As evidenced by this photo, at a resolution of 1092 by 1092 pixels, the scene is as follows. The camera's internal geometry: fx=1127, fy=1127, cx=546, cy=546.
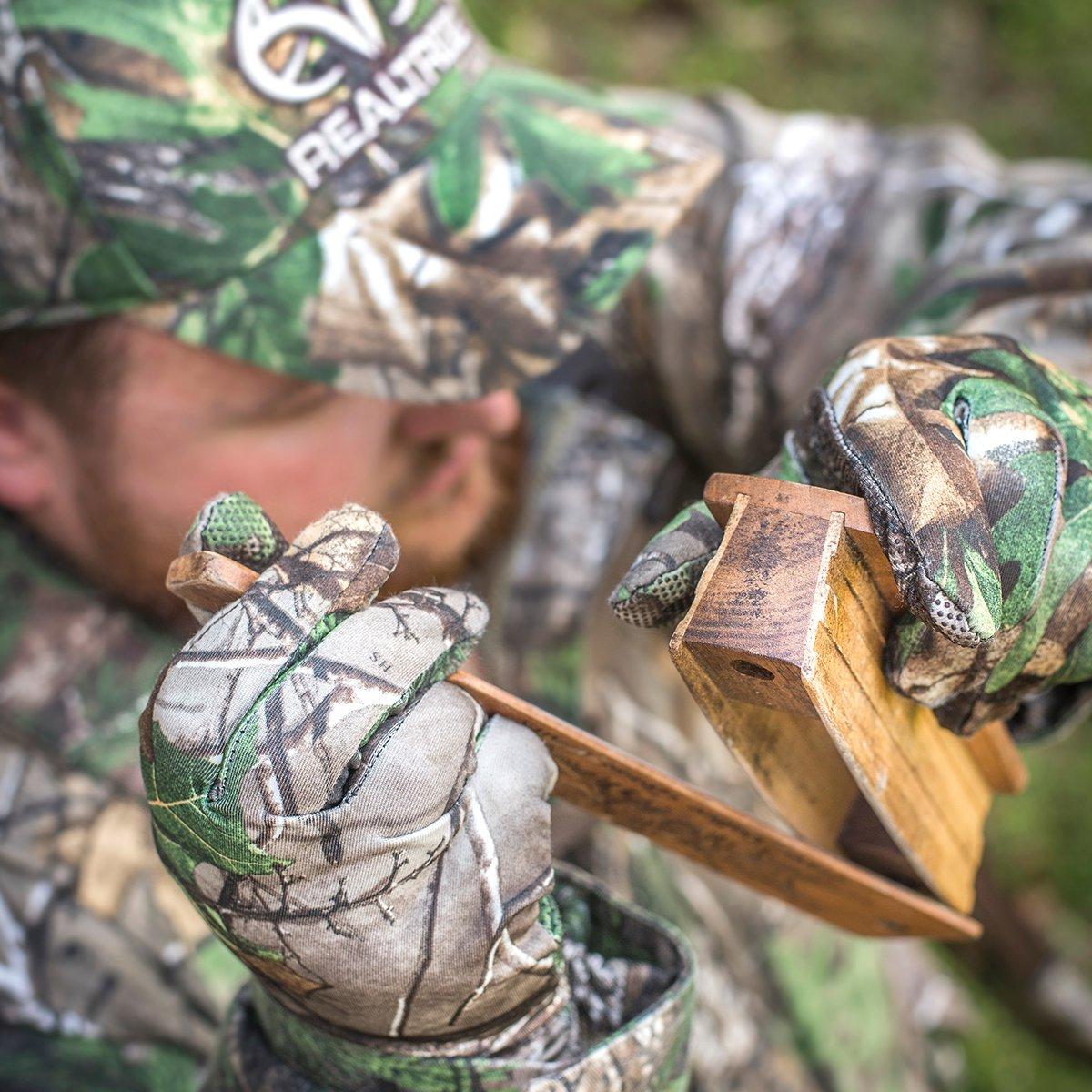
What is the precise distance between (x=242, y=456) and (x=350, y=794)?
0.68 meters

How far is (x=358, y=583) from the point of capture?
2.16 feet

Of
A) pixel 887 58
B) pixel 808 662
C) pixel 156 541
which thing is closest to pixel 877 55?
pixel 887 58

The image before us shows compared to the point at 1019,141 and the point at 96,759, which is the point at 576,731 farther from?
the point at 1019,141

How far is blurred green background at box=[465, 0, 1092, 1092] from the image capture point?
2.82 m

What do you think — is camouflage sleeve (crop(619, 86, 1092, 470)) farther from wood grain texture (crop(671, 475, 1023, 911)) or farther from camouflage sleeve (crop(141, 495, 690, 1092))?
camouflage sleeve (crop(141, 495, 690, 1092))

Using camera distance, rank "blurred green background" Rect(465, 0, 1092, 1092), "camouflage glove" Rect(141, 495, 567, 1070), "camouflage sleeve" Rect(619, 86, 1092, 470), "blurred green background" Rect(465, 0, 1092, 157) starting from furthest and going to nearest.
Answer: "blurred green background" Rect(465, 0, 1092, 157)
"blurred green background" Rect(465, 0, 1092, 1092)
"camouflage sleeve" Rect(619, 86, 1092, 470)
"camouflage glove" Rect(141, 495, 567, 1070)

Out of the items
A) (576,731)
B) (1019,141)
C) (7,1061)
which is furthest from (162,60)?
Result: (1019,141)

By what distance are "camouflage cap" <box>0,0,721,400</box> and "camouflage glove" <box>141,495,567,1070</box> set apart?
477mm

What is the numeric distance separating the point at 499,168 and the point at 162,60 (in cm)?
34

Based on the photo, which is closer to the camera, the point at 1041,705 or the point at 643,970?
the point at 643,970

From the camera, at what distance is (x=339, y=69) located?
41.6 inches

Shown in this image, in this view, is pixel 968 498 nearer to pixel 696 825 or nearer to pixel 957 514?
pixel 957 514

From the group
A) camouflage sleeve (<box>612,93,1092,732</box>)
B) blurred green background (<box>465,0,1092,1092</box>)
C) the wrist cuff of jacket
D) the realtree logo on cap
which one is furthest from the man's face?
blurred green background (<box>465,0,1092,1092</box>)

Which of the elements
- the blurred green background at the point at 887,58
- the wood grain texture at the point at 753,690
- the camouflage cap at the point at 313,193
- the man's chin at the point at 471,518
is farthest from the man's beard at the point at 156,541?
the blurred green background at the point at 887,58
